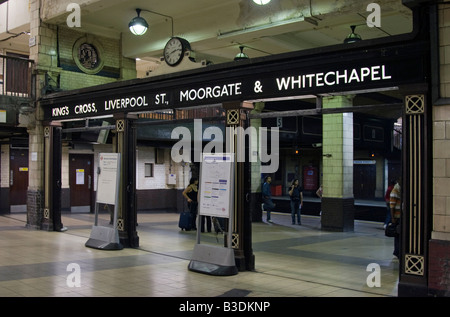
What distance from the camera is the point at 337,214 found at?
44.7ft

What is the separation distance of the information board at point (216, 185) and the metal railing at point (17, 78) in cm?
768

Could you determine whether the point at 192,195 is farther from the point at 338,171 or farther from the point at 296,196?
the point at 338,171

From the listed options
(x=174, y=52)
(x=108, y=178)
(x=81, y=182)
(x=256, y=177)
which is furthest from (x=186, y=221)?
(x=81, y=182)

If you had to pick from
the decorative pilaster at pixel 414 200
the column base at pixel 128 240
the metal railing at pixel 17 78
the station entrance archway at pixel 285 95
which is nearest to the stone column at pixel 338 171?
the station entrance archway at pixel 285 95

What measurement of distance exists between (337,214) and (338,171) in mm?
1226

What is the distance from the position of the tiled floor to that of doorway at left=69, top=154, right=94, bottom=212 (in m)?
4.30

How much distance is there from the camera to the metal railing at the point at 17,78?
13453mm

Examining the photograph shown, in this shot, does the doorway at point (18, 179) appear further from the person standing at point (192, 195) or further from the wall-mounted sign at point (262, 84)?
the person standing at point (192, 195)

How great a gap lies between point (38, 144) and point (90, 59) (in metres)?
3.36

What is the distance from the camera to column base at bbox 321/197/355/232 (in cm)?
1355

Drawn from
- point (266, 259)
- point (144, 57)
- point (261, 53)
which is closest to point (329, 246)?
point (266, 259)

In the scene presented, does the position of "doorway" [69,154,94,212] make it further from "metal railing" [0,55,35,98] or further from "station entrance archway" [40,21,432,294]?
"station entrance archway" [40,21,432,294]

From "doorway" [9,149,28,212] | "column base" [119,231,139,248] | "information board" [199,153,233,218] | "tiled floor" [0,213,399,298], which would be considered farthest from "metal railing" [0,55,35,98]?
"information board" [199,153,233,218]

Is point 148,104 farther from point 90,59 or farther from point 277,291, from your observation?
point 90,59
